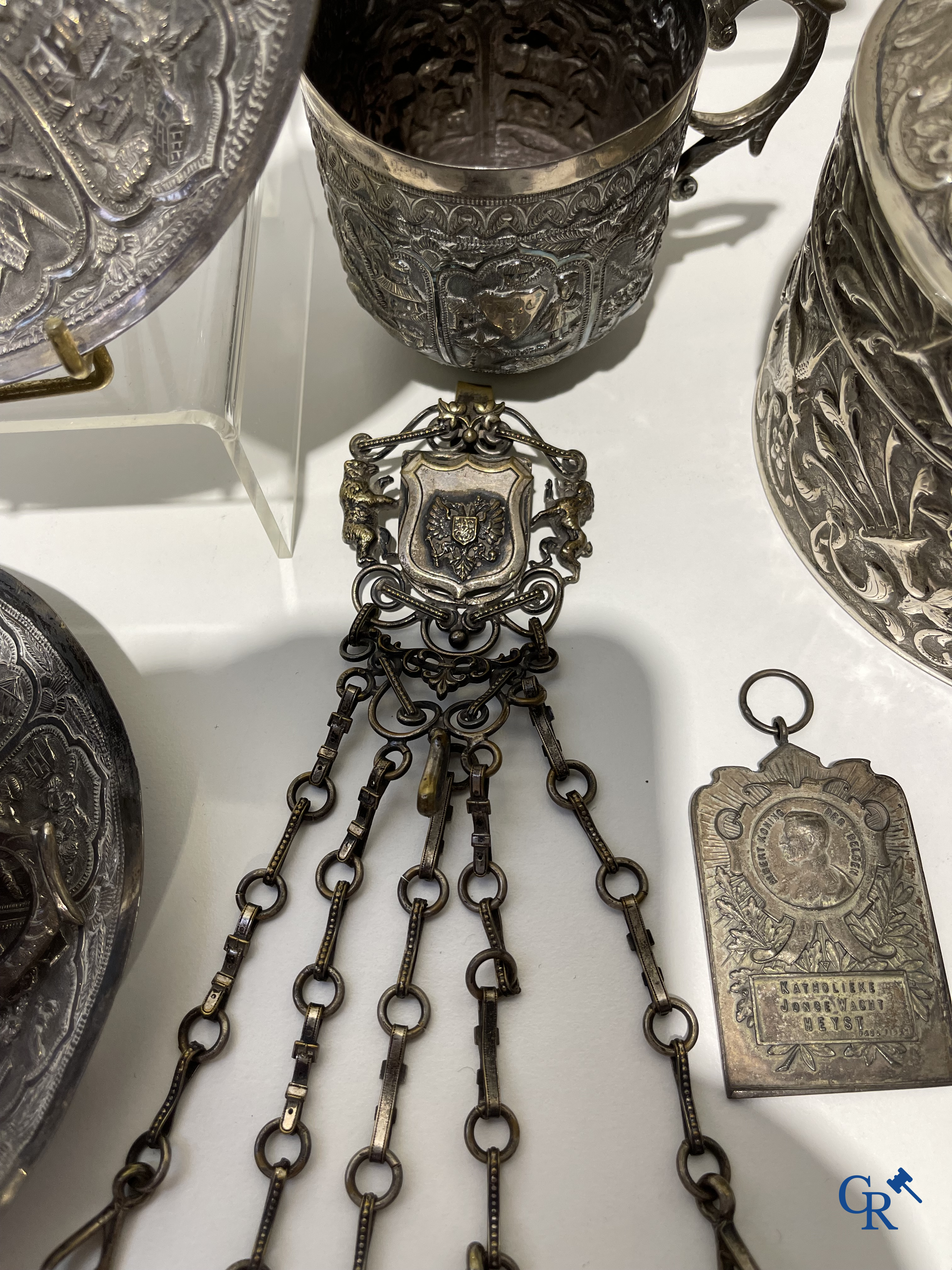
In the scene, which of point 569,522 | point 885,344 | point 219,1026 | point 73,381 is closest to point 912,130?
point 885,344

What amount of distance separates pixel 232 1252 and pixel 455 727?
1.64ft

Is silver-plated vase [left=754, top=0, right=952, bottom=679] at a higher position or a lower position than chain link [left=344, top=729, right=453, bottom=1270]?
higher

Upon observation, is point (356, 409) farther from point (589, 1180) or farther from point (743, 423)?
point (589, 1180)

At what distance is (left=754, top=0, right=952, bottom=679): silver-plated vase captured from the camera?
78cm

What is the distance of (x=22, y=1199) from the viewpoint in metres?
0.82

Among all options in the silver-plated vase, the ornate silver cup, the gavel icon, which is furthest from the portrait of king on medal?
the gavel icon

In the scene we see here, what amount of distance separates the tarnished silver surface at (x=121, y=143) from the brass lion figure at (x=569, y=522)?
1.54ft

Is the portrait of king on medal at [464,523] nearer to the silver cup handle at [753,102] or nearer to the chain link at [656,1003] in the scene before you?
the chain link at [656,1003]

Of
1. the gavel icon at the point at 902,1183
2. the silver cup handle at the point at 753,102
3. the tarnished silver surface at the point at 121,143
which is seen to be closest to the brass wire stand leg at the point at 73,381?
the tarnished silver surface at the point at 121,143

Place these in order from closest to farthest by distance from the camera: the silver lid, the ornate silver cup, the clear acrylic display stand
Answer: the silver lid → the ornate silver cup → the clear acrylic display stand

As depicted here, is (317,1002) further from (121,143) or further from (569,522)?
(121,143)

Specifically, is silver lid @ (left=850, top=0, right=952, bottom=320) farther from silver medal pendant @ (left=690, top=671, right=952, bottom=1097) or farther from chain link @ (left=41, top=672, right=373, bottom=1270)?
chain link @ (left=41, top=672, right=373, bottom=1270)

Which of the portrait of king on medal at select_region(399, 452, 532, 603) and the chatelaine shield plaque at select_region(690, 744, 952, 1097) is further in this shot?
the portrait of king on medal at select_region(399, 452, 532, 603)

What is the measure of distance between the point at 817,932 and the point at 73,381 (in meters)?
0.88
